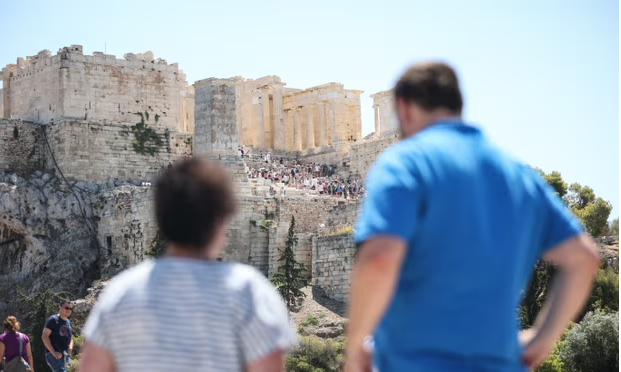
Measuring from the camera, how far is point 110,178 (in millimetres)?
30297

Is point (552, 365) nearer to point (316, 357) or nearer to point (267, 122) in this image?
point (316, 357)

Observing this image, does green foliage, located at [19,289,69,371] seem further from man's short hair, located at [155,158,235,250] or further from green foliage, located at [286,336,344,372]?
man's short hair, located at [155,158,235,250]

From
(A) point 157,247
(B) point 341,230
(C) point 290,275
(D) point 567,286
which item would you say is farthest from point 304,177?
(D) point 567,286

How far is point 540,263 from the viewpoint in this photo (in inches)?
883

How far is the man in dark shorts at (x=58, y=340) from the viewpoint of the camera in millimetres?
9625

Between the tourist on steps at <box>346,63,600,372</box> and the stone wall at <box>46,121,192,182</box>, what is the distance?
27785 mm

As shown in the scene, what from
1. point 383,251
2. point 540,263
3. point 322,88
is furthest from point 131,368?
point 322,88

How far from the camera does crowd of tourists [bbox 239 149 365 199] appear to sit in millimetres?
31750

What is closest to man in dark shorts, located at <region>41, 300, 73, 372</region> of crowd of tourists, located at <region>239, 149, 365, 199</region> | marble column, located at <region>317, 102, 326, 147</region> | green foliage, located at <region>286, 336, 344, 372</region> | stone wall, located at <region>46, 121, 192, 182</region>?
green foliage, located at <region>286, 336, 344, 372</region>

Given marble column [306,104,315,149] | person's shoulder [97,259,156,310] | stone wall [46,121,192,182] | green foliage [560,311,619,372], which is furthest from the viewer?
marble column [306,104,315,149]

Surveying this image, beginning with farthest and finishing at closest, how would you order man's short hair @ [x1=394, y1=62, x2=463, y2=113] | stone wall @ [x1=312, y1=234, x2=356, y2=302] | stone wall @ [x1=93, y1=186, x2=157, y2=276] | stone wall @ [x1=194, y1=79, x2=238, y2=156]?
stone wall @ [x1=194, y1=79, x2=238, y2=156] → stone wall @ [x1=93, y1=186, x2=157, y2=276] → stone wall @ [x1=312, y1=234, x2=356, y2=302] → man's short hair @ [x1=394, y1=62, x2=463, y2=113]

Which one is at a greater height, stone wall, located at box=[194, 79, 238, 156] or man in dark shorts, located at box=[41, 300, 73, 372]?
stone wall, located at box=[194, 79, 238, 156]

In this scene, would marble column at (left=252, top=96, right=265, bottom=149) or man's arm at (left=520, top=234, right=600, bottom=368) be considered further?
marble column at (left=252, top=96, right=265, bottom=149)

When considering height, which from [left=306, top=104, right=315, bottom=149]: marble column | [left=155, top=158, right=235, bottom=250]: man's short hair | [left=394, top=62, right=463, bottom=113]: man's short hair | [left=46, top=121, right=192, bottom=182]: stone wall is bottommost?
[left=155, top=158, right=235, bottom=250]: man's short hair
